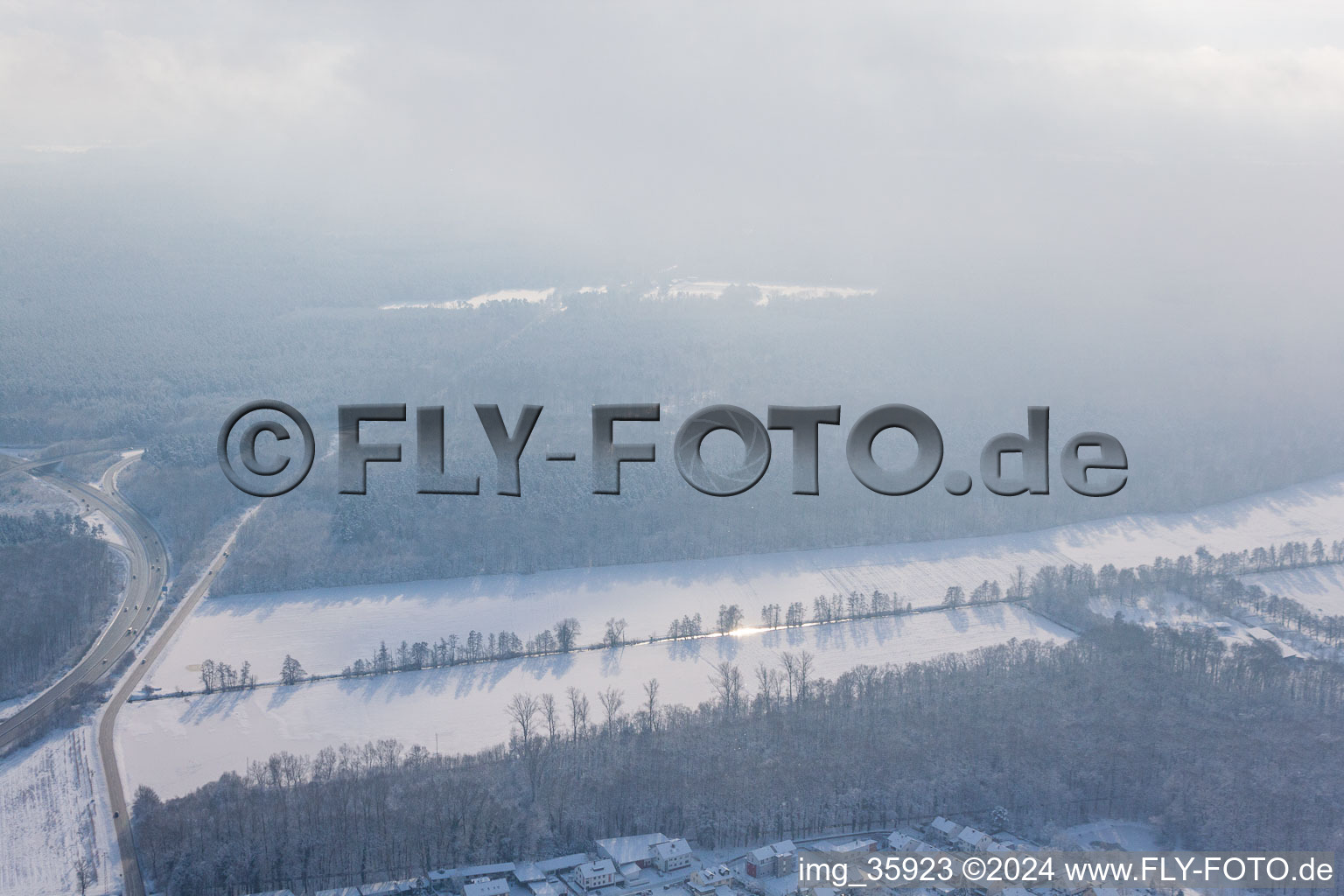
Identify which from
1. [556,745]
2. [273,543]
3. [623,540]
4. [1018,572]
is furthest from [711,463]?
[556,745]

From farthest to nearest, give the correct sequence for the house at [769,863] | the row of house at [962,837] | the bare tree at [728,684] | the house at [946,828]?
the bare tree at [728,684]
the house at [946,828]
the row of house at [962,837]
the house at [769,863]

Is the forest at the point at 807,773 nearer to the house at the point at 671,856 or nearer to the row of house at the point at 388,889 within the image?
the row of house at the point at 388,889

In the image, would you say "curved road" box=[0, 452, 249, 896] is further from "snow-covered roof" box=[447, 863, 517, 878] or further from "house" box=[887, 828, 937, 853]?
"house" box=[887, 828, 937, 853]

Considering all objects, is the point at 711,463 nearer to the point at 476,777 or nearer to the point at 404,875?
the point at 476,777

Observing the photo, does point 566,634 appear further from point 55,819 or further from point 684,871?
point 55,819

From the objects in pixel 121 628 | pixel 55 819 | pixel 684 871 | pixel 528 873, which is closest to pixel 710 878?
pixel 684 871

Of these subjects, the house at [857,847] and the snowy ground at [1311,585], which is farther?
the snowy ground at [1311,585]

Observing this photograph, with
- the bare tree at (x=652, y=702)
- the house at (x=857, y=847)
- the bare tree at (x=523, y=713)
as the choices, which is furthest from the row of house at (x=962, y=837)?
the bare tree at (x=523, y=713)
